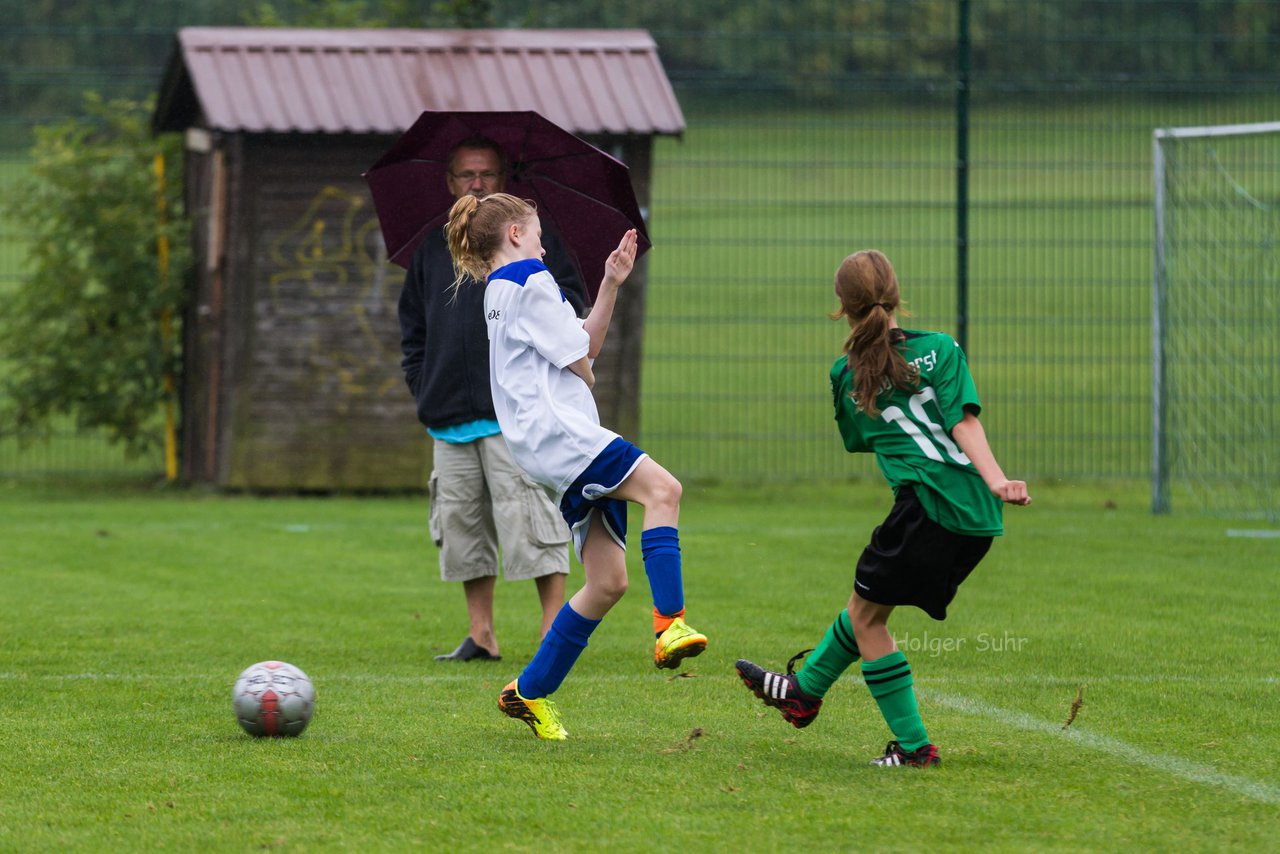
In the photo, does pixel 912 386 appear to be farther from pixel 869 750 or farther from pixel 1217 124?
pixel 1217 124

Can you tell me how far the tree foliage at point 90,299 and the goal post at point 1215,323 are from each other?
730cm

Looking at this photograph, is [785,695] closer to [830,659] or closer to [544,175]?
[830,659]

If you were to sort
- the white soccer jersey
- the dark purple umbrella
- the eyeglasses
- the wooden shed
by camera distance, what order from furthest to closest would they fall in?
the wooden shed, the eyeglasses, the dark purple umbrella, the white soccer jersey

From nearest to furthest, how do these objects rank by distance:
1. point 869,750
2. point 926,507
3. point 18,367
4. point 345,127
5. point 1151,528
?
1. point 926,507
2. point 869,750
3. point 1151,528
4. point 345,127
5. point 18,367

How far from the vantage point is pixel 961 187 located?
13.9 metres

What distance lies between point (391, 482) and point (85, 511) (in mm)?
2162

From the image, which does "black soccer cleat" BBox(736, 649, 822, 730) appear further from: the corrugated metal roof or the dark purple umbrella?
the corrugated metal roof

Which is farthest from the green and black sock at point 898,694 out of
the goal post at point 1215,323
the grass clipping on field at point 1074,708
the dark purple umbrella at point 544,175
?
the goal post at point 1215,323

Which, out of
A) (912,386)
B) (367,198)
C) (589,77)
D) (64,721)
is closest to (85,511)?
(367,198)

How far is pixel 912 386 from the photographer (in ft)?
17.3

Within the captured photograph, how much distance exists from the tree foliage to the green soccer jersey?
31.5ft

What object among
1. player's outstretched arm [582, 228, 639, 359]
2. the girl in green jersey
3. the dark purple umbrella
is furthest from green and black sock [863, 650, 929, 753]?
the dark purple umbrella

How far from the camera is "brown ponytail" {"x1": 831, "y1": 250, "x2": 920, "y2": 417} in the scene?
5273mm

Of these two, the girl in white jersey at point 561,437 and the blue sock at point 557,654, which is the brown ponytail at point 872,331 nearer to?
the girl in white jersey at point 561,437
